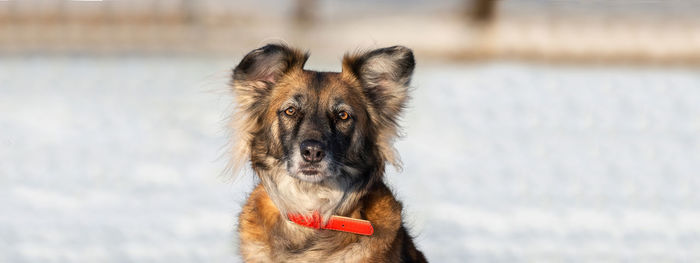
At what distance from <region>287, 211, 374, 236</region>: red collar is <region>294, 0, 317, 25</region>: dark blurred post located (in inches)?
257

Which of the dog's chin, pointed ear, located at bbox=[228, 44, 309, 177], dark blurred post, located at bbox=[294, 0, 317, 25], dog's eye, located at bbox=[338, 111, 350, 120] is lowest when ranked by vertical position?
the dog's chin

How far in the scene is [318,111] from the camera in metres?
3.50

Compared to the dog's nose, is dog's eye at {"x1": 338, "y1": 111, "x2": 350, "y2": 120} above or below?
above

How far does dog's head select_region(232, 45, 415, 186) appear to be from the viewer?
3443mm

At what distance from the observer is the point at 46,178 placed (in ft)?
21.2

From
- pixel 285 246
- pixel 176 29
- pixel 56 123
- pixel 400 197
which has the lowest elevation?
pixel 285 246

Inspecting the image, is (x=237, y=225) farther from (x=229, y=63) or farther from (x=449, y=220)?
(x=229, y=63)

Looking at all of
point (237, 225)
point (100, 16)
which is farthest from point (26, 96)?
point (237, 225)

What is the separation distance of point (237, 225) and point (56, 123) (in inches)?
184

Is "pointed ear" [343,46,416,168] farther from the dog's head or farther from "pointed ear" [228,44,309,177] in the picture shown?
"pointed ear" [228,44,309,177]

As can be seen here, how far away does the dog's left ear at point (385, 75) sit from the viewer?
3.66 metres

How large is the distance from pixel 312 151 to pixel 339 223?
36 cm

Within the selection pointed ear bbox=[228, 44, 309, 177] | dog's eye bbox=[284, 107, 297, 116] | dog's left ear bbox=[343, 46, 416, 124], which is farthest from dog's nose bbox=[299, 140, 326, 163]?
dog's left ear bbox=[343, 46, 416, 124]

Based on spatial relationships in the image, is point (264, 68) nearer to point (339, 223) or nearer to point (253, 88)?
point (253, 88)
